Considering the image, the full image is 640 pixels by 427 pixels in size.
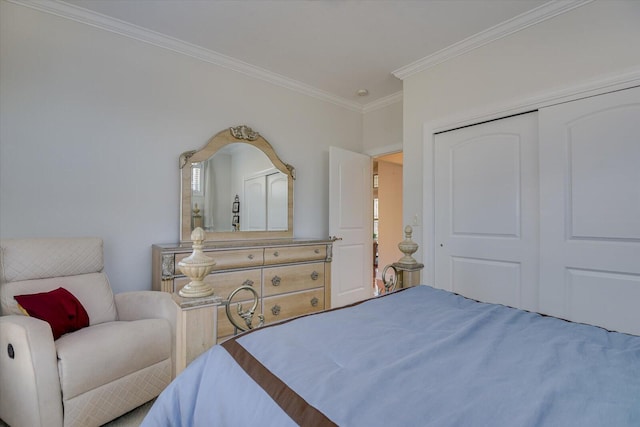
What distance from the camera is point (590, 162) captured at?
2059mm

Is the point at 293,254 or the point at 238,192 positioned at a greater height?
the point at 238,192

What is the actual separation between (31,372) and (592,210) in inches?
130

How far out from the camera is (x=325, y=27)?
246 cm

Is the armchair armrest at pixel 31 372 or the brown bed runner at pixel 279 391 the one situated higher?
the brown bed runner at pixel 279 391

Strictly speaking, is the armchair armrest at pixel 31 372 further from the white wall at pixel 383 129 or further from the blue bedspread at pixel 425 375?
the white wall at pixel 383 129

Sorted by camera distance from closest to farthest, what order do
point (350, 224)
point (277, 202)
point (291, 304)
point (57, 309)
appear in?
point (57, 309), point (291, 304), point (277, 202), point (350, 224)

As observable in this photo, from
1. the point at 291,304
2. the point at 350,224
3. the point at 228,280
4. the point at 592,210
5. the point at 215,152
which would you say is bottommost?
the point at 291,304

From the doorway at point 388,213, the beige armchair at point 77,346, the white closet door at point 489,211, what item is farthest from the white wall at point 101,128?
the doorway at point 388,213

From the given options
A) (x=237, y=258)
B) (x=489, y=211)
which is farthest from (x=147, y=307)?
(x=489, y=211)

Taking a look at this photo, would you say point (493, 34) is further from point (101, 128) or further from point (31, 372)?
point (31, 372)

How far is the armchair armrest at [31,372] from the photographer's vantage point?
1336mm

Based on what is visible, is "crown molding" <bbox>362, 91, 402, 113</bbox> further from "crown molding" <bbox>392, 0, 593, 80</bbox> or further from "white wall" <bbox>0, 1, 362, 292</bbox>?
"white wall" <bbox>0, 1, 362, 292</bbox>

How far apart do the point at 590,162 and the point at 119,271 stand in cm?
359

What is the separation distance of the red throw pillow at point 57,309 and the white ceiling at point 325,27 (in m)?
2.06
